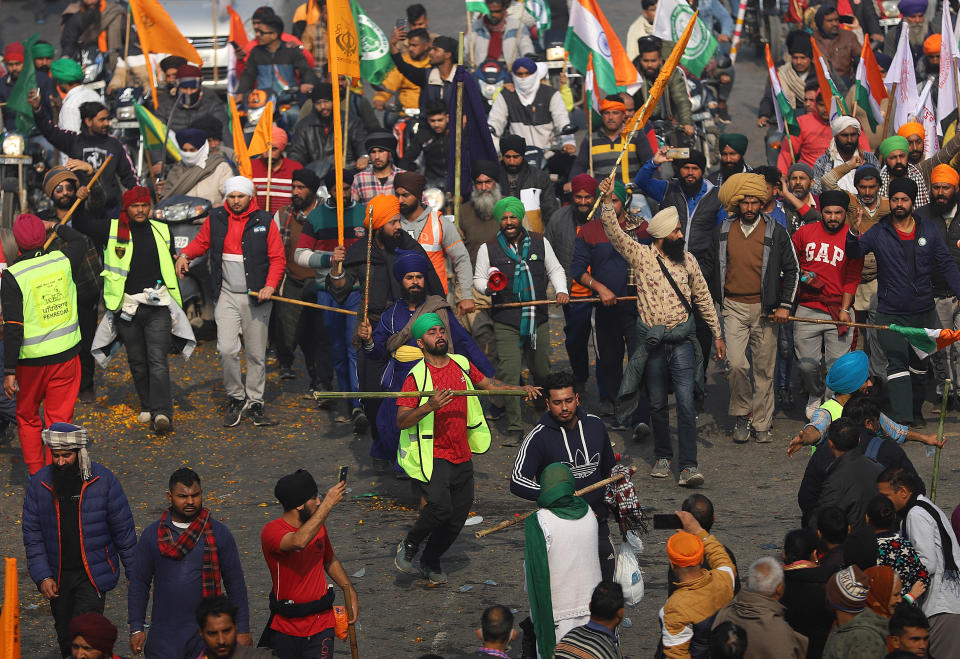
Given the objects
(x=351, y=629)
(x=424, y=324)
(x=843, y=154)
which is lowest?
(x=351, y=629)

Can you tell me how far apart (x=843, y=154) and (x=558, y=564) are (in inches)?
327

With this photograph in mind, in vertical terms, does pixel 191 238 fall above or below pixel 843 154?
below

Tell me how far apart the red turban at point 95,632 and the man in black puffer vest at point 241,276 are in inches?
261

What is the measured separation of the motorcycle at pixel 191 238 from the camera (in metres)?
15.5

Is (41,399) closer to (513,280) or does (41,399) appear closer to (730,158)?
(513,280)

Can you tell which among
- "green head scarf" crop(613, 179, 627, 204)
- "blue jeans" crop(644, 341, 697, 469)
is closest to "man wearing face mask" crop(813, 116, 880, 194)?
"green head scarf" crop(613, 179, 627, 204)

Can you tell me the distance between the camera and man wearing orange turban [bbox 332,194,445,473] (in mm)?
12609

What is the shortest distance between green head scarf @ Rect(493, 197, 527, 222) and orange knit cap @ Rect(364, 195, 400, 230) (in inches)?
44.2

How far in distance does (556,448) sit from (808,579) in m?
1.85

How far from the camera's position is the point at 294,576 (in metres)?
7.95

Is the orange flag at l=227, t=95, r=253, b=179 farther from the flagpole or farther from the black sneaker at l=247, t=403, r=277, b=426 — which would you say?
the black sneaker at l=247, t=403, r=277, b=426

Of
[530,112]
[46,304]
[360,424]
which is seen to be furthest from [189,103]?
[46,304]

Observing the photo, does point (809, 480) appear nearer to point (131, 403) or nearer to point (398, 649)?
point (398, 649)

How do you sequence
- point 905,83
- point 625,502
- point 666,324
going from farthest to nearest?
1. point 905,83
2. point 666,324
3. point 625,502
